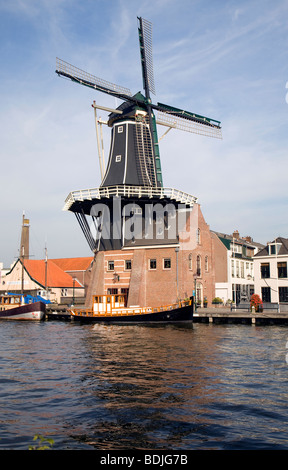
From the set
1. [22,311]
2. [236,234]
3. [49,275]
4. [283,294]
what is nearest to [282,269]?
[283,294]

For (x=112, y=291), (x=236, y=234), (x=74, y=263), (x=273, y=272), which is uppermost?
(x=236, y=234)

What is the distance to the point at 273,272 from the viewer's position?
167 ft

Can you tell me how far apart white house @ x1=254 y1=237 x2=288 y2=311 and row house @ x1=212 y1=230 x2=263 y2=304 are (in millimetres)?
5780

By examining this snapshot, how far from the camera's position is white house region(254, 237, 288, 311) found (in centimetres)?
4981

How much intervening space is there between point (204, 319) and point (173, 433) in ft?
107

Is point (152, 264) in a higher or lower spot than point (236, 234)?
lower

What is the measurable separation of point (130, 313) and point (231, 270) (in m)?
22.3

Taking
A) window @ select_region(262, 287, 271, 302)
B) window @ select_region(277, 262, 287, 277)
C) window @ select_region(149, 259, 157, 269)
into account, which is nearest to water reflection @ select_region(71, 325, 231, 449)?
window @ select_region(149, 259, 157, 269)

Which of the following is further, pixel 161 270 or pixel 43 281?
pixel 43 281

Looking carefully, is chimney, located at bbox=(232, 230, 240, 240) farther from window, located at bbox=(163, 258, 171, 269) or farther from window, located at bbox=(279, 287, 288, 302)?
window, located at bbox=(163, 258, 171, 269)

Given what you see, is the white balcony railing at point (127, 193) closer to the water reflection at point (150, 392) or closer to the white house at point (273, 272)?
the white house at point (273, 272)

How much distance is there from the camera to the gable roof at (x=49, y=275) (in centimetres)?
6712

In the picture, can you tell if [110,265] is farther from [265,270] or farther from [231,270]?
[265,270]

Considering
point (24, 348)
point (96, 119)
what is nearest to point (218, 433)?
point (24, 348)
